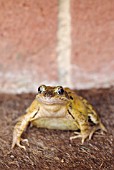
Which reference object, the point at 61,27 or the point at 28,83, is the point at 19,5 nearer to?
the point at 61,27

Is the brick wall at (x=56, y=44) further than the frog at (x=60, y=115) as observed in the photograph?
Yes

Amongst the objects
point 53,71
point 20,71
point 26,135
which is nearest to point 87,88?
point 53,71

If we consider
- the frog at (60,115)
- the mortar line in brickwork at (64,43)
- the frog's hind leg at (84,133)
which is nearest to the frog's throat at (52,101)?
the frog at (60,115)

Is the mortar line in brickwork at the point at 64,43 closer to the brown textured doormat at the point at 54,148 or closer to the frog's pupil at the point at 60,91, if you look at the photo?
the brown textured doormat at the point at 54,148

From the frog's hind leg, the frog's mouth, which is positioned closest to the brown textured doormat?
the frog's hind leg

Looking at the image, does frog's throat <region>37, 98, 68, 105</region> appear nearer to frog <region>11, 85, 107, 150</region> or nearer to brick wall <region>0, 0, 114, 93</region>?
frog <region>11, 85, 107, 150</region>

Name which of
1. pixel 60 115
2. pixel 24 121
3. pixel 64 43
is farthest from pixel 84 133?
pixel 64 43
